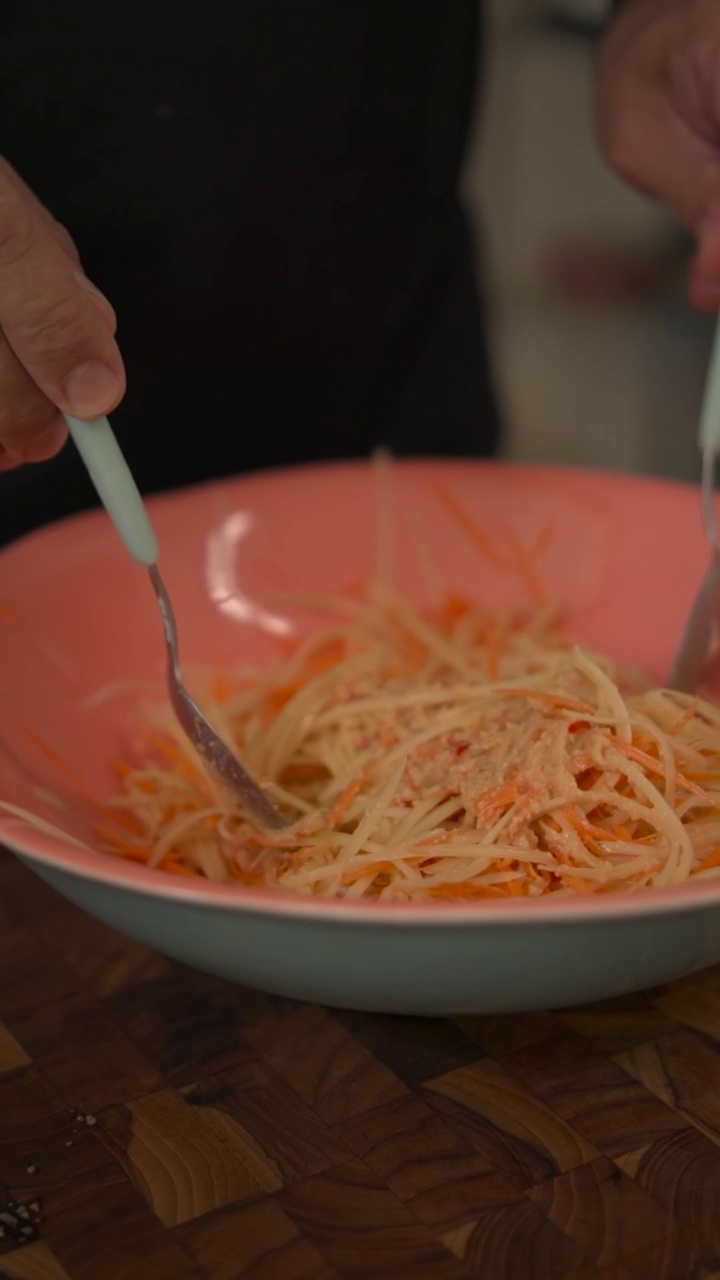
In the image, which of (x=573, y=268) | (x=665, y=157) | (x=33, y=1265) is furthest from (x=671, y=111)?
(x=573, y=268)

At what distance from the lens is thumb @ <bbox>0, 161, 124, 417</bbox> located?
32.5 inches

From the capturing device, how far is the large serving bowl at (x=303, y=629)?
0.68 meters

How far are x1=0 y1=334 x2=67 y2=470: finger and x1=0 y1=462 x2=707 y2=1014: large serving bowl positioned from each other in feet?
0.48

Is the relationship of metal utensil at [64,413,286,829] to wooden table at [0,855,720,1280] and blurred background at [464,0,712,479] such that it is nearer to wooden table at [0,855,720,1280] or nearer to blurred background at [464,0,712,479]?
wooden table at [0,855,720,1280]

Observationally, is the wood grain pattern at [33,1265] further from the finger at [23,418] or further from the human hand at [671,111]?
the human hand at [671,111]

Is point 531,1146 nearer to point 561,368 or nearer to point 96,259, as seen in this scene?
point 96,259

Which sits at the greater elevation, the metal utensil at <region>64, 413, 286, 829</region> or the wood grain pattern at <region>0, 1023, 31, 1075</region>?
the metal utensil at <region>64, 413, 286, 829</region>

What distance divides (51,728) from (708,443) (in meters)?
0.55

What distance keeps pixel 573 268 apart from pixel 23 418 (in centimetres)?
228

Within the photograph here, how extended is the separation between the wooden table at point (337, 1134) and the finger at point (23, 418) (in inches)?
14.2

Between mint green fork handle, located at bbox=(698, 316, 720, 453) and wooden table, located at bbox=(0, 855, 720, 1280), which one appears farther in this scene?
mint green fork handle, located at bbox=(698, 316, 720, 453)

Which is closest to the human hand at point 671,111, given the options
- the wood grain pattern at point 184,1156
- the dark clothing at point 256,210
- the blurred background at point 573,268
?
the dark clothing at point 256,210

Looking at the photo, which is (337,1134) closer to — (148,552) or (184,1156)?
(184,1156)

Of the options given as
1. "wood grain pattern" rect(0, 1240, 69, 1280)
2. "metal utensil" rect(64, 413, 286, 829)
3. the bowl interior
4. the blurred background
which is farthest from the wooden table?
the blurred background
